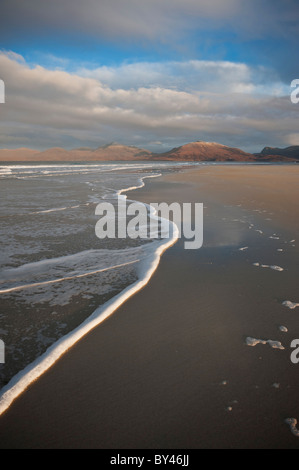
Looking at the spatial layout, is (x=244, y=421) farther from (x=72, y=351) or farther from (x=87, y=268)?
(x=87, y=268)

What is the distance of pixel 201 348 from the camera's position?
2.32 metres

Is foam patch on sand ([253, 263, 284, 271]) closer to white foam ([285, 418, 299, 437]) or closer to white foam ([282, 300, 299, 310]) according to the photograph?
white foam ([282, 300, 299, 310])

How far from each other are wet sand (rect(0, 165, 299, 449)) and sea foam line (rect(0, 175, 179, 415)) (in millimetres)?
55

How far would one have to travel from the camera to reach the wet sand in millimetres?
1604

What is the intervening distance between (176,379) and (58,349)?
3.32 feet

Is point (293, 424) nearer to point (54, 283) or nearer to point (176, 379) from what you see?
point (176, 379)

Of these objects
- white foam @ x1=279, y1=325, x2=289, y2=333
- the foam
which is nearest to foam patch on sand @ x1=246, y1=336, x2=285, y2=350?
white foam @ x1=279, y1=325, x2=289, y2=333

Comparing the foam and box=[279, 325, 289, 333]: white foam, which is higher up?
the foam

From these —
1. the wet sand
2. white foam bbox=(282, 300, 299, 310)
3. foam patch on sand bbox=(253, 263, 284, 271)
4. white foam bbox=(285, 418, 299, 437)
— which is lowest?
white foam bbox=(285, 418, 299, 437)

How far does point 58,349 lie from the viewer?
226 centimetres

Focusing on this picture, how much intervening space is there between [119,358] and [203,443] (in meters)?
0.87

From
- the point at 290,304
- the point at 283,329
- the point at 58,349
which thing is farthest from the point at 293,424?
the point at 58,349

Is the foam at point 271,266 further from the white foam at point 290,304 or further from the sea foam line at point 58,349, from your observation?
the sea foam line at point 58,349
